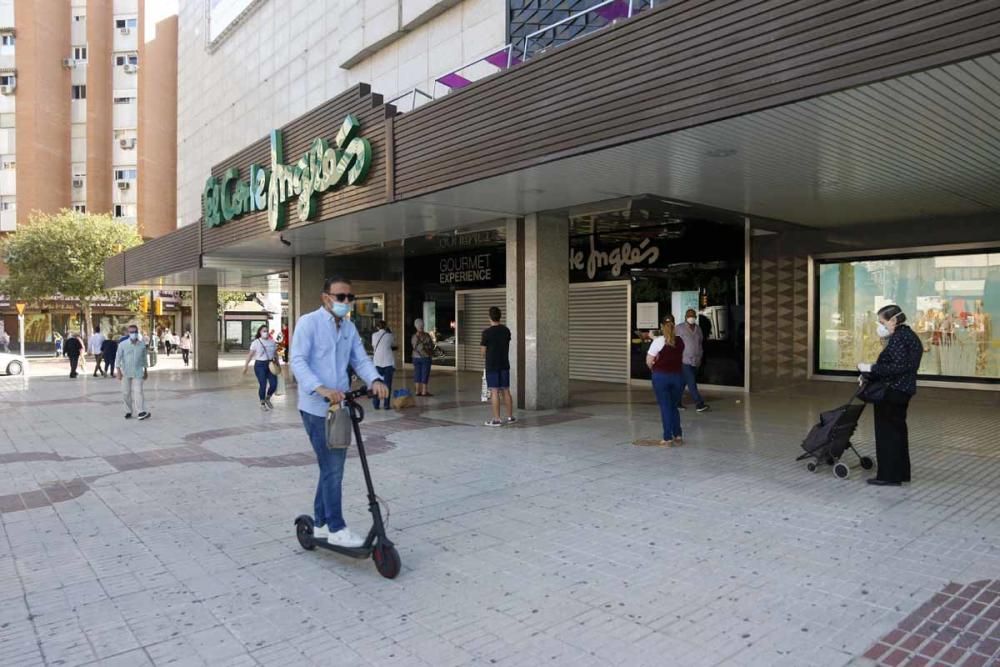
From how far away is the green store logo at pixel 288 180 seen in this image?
35.1 feet

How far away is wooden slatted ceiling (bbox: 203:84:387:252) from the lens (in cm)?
1032

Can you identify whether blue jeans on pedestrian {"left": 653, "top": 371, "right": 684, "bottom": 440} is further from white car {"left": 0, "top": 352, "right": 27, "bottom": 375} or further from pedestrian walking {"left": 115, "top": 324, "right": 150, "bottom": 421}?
white car {"left": 0, "top": 352, "right": 27, "bottom": 375}

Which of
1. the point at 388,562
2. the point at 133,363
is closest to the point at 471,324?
the point at 133,363

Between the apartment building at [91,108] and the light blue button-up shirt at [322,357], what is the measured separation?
49.2 m

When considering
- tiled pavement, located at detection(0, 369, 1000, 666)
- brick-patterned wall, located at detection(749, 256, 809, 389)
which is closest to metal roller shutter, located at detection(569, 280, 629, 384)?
brick-patterned wall, located at detection(749, 256, 809, 389)

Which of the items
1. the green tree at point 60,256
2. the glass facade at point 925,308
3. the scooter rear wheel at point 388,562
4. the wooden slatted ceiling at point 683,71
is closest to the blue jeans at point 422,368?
the wooden slatted ceiling at point 683,71

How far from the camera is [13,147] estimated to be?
4700 cm

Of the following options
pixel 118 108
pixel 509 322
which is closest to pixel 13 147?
pixel 118 108

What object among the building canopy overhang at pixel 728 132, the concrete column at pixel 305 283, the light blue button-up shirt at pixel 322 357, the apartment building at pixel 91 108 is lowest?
the light blue button-up shirt at pixel 322 357

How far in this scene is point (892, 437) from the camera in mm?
6168

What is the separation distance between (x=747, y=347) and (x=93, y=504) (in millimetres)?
12219

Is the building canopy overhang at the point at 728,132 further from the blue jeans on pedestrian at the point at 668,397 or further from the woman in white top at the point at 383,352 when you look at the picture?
the blue jeans on pedestrian at the point at 668,397

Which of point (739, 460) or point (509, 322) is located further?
point (509, 322)

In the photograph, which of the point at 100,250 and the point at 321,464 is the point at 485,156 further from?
the point at 100,250
